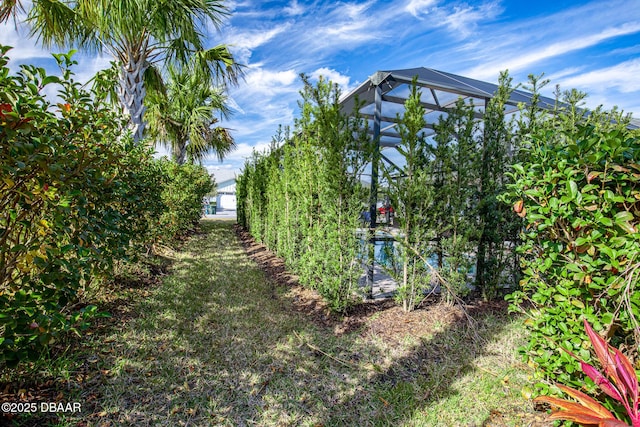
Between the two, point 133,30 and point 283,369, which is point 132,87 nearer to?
point 133,30

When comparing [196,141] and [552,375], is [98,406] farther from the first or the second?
[196,141]

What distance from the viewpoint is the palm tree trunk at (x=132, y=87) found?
5.48 metres

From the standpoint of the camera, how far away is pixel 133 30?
5148mm

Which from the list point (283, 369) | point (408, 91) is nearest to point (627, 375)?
point (283, 369)

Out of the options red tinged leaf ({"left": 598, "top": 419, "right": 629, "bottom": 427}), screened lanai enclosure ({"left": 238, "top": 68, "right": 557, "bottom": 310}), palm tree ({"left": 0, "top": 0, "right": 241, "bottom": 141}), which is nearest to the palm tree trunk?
palm tree ({"left": 0, "top": 0, "right": 241, "bottom": 141})

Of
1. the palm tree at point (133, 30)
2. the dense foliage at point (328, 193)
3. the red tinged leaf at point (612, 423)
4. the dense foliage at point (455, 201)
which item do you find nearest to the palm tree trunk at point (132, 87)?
the palm tree at point (133, 30)

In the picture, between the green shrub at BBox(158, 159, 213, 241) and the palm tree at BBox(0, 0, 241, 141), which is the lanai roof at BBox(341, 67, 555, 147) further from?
Answer: the green shrub at BBox(158, 159, 213, 241)

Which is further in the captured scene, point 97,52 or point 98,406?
point 97,52

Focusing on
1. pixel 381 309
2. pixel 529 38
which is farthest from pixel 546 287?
pixel 529 38

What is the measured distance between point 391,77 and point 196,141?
9.19m

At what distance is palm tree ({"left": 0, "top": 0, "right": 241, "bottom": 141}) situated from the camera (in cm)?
491

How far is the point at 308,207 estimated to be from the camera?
486cm

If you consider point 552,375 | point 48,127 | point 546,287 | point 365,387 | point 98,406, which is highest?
point 48,127

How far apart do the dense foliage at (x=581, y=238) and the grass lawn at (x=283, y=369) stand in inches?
18.5
